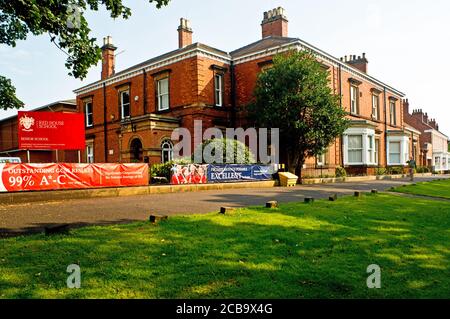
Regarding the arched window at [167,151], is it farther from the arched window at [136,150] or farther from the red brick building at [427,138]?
the red brick building at [427,138]

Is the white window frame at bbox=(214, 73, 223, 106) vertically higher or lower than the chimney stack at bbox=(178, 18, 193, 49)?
lower

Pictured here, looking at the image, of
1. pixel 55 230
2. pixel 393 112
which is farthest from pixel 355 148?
pixel 55 230

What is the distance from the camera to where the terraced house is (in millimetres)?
26328

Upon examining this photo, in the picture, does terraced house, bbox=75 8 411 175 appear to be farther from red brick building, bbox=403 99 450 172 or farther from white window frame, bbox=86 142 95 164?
red brick building, bbox=403 99 450 172

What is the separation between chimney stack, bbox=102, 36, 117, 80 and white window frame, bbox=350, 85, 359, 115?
82.4 ft

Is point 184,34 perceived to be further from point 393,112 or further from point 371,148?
point 393,112

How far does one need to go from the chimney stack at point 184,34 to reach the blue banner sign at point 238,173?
15.0 metres

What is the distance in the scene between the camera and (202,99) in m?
26.5

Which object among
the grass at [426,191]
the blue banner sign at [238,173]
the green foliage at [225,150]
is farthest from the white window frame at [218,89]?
the grass at [426,191]

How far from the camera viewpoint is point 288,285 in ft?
14.7

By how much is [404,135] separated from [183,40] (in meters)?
25.9

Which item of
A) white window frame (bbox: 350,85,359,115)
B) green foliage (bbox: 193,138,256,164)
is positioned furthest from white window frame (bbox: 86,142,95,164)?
white window frame (bbox: 350,85,359,115)
